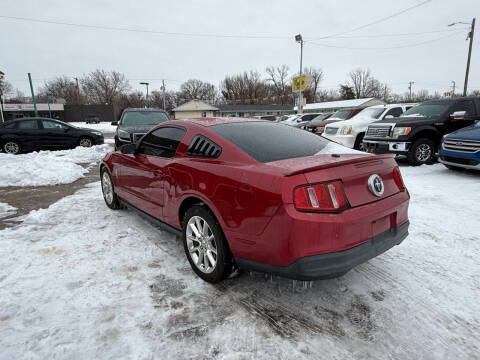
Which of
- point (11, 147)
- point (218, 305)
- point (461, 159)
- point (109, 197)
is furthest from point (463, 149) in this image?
point (11, 147)

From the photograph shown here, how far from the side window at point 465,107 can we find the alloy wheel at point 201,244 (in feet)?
29.2

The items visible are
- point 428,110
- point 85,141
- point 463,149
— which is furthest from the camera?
point 85,141

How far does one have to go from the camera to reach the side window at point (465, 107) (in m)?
8.23

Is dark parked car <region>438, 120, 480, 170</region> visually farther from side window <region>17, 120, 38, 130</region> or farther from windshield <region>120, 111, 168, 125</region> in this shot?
side window <region>17, 120, 38, 130</region>

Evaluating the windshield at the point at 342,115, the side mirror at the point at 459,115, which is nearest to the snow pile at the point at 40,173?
the side mirror at the point at 459,115

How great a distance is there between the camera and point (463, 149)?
21.3 feet

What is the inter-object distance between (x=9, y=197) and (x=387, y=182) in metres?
6.58

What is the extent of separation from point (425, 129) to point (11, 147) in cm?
1495

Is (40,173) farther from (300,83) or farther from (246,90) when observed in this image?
(246,90)

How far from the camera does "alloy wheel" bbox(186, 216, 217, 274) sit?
264 centimetres

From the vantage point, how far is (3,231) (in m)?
3.89

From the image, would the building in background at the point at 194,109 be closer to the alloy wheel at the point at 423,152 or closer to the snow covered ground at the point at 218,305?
the alloy wheel at the point at 423,152

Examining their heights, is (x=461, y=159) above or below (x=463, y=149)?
below

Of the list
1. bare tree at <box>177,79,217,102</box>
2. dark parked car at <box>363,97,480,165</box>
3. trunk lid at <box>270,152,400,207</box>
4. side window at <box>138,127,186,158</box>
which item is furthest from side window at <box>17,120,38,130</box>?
bare tree at <box>177,79,217,102</box>
